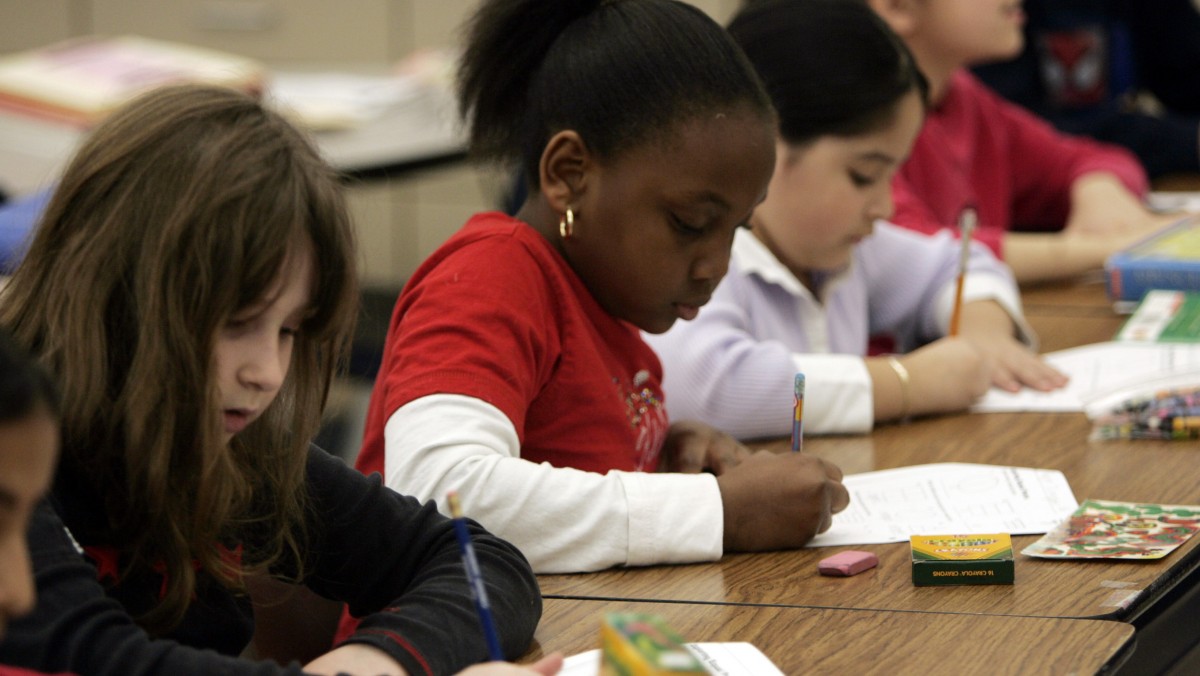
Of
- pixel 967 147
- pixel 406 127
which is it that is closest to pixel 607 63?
pixel 967 147

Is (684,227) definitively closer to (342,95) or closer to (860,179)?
(860,179)

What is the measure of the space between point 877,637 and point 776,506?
21cm

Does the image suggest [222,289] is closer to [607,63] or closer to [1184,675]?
[607,63]

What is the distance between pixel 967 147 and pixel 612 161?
139 cm

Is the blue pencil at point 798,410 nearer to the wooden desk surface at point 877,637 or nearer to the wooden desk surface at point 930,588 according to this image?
the wooden desk surface at point 930,588

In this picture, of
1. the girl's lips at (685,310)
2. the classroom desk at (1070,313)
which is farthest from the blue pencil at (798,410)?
the classroom desk at (1070,313)

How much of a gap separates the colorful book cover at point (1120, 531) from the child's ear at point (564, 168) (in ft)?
1.58

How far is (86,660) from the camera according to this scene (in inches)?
30.0

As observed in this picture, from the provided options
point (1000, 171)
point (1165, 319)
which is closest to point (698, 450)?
point (1165, 319)

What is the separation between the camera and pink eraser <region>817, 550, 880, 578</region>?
3.66ft

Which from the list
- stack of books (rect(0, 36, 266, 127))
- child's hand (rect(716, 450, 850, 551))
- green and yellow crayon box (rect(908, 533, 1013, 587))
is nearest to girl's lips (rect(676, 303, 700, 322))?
child's hand (rect(716, 450, 850, 551))

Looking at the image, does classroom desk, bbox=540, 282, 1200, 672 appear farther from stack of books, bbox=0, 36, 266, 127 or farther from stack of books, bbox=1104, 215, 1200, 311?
stack of books, bbox=0, 36, 266, 127

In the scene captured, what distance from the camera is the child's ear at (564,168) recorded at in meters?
1.27

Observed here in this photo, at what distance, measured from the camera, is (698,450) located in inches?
53.6
